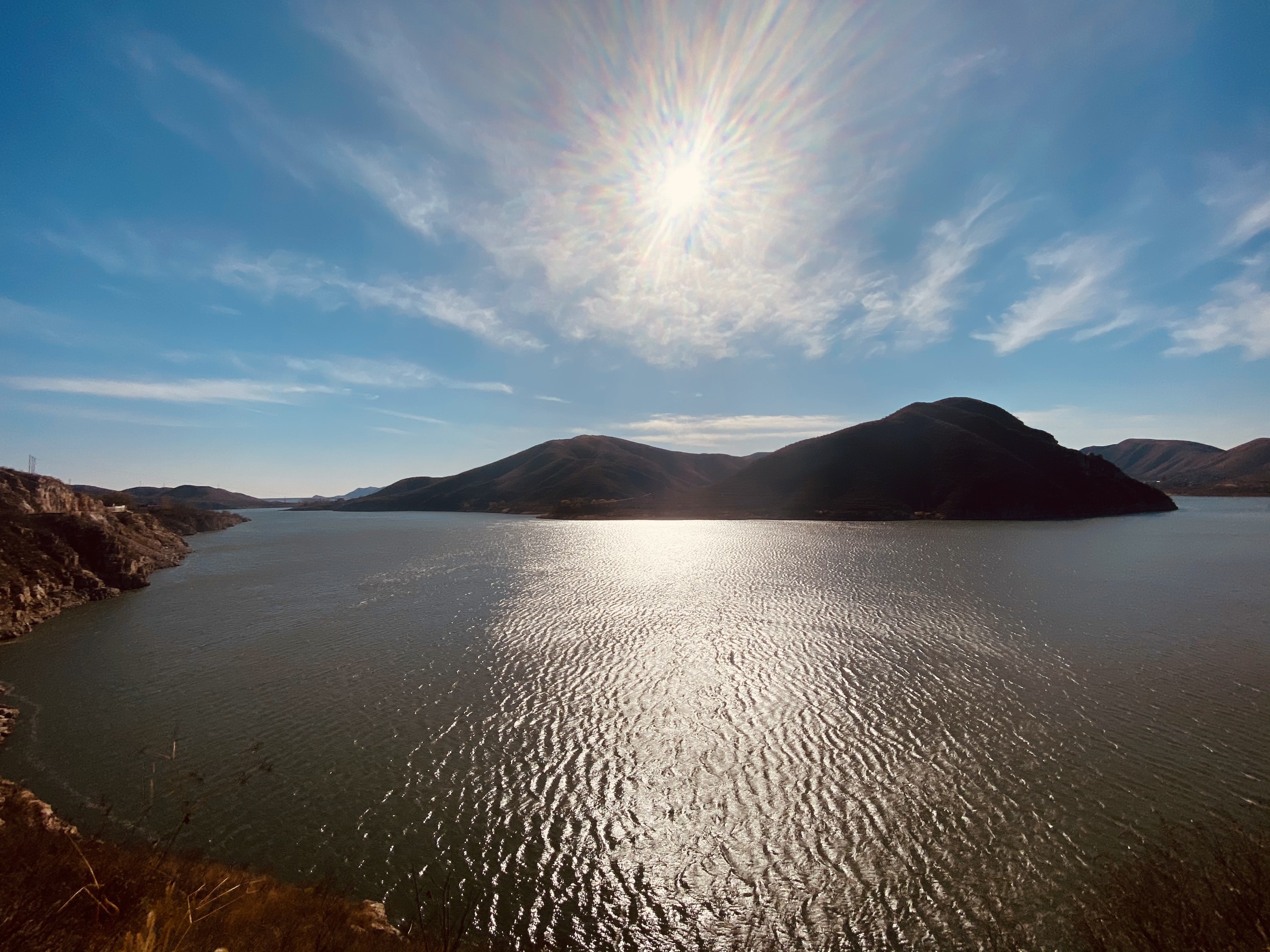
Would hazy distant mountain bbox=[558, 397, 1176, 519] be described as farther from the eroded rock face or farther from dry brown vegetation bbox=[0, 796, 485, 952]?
dry brown vegetation bbox=[0, 796, 485, 952]

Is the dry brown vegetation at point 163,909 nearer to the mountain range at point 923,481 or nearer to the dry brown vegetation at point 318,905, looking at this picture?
the dry brown vegetation at point 318,905

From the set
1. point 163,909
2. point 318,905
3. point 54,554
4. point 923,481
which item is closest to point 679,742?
point 318,905

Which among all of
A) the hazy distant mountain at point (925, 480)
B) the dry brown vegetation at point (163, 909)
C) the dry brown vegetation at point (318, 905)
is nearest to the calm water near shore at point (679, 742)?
the dry brown vegetation at point (318, 905)

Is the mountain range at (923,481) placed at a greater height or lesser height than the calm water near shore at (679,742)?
greater

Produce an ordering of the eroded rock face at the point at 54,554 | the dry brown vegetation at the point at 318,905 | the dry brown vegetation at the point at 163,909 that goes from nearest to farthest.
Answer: the dry brown vegetation at the point at 163,909
the dry brown vegetation at the point at 318,905
the eroded rock face at the point at 54,554

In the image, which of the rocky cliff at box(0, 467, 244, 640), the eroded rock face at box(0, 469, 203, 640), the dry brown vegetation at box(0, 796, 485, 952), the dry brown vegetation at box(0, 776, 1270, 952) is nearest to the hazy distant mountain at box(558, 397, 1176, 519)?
the rocky cliff at box(0, 467, 244, 640)
